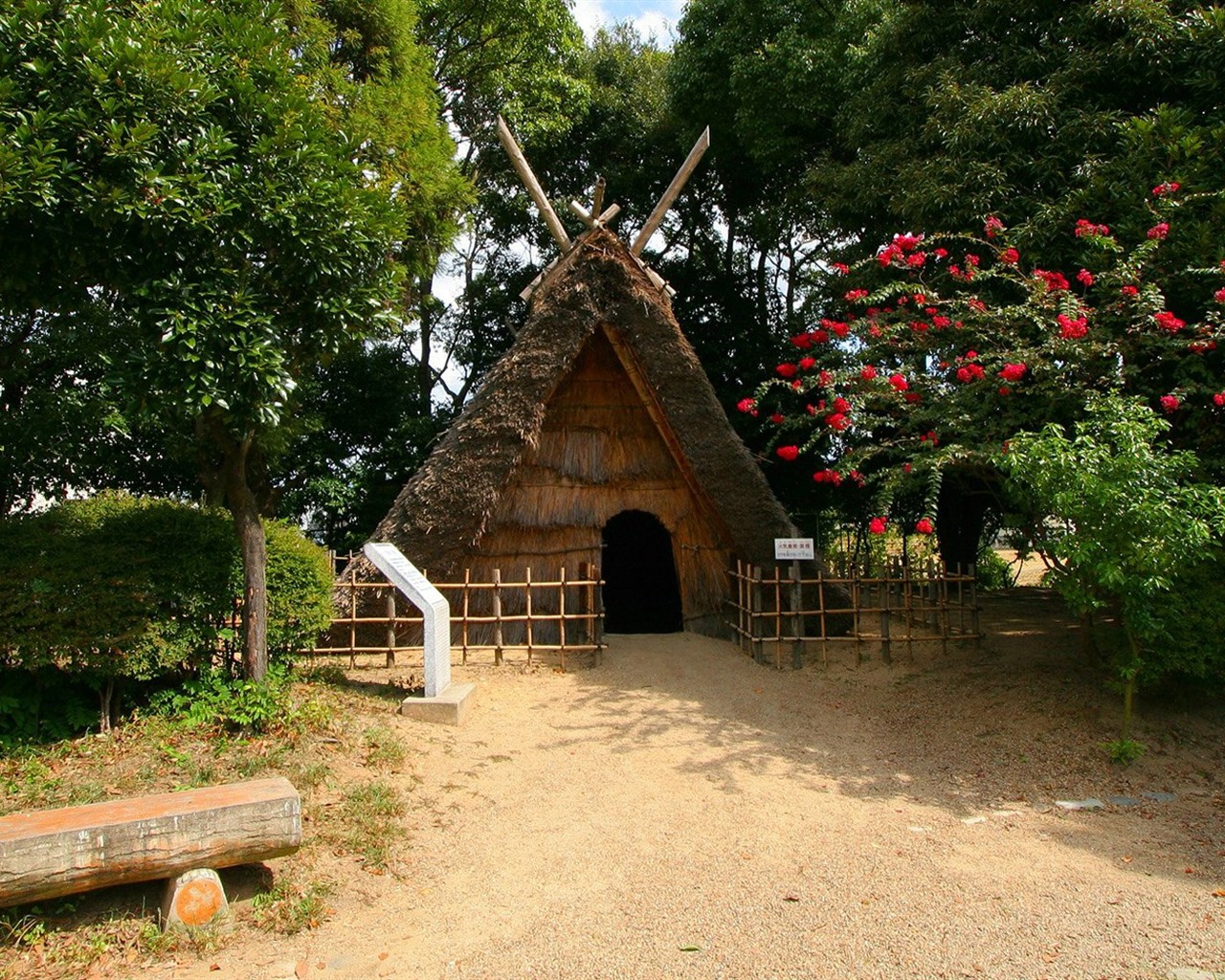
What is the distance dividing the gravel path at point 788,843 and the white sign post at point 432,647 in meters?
0.22

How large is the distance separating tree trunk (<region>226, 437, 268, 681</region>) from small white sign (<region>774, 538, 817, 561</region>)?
5.19 metres

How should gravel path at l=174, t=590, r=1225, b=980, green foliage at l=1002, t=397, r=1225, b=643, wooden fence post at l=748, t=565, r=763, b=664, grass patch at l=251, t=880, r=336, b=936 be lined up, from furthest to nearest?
wooden fence post at l=748, t=565, r=763, b=664
green foliage at l=1002, t=397, r=1225, b=643
grass patch at l=251, t=880, r=336, b=936
gravel path at l=174, t=590, r=1225, b=980

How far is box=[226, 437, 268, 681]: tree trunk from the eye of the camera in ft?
20.4

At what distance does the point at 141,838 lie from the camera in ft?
12.7

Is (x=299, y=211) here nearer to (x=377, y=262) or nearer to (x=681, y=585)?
(x=377, y=262)

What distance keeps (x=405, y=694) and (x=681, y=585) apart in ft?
13.1

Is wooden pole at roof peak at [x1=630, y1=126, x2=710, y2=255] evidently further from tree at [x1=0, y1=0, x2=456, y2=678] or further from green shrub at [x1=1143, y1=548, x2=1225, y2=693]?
green shrub at [x1=1143, y1=548, x2=1225, y2=693]

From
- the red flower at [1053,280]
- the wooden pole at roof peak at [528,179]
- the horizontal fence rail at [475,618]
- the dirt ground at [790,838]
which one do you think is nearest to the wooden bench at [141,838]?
the dirt ground at [790,838]

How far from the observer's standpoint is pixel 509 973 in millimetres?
3713

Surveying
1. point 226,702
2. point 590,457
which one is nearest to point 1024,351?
point 590,457

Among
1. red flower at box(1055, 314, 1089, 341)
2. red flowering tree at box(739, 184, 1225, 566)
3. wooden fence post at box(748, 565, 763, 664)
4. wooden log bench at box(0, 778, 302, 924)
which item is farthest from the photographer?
wooden fence post at box(748, 565, 763, 664)

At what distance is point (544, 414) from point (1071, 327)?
5.29 metres

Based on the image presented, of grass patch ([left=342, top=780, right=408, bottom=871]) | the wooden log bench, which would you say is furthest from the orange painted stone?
grass patch ([left=342, top=780, right=408, bottom=871])

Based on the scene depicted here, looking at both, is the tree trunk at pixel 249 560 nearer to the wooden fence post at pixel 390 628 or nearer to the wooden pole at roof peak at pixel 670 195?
the wooden fence post at pixel 390 628
